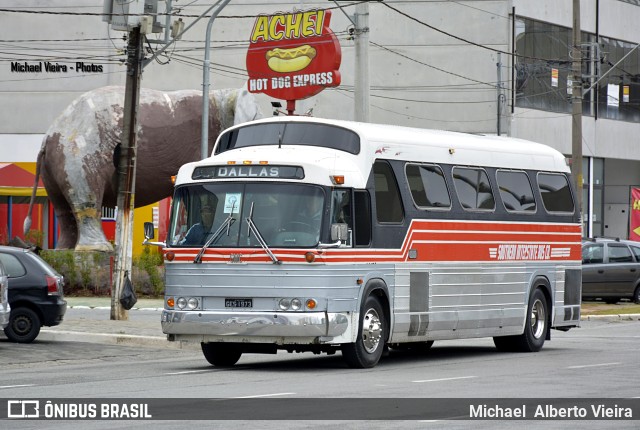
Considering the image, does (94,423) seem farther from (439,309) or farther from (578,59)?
(578,59)

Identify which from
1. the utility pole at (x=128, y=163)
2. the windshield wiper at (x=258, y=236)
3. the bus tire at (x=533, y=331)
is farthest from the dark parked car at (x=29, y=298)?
the bus tire at (x=533, y=331)

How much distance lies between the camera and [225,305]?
1759 centimetres

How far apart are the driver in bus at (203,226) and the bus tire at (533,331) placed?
20.9 ft

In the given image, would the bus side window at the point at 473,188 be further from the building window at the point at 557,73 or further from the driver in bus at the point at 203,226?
the building window at the point at 557,73

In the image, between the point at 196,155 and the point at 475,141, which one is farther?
the point at 196,155

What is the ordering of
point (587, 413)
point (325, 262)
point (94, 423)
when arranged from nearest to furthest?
point (94, 423)
point (587, 413)
point (325, 262)

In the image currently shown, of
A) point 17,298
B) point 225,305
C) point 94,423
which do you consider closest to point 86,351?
point 17,298

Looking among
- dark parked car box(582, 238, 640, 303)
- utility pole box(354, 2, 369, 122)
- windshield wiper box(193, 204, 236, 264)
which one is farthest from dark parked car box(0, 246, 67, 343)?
dark parked car box(582, 238, 640, 303)

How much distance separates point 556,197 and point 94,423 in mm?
12894

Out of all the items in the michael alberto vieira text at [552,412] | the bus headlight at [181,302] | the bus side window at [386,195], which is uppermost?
the bus side window at [386,195]

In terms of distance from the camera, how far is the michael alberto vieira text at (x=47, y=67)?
6681 cm

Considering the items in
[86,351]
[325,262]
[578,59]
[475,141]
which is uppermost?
[578,59]

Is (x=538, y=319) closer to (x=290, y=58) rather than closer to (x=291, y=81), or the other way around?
(x=291, y=81)

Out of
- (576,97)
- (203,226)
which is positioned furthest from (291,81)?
(203,226)
